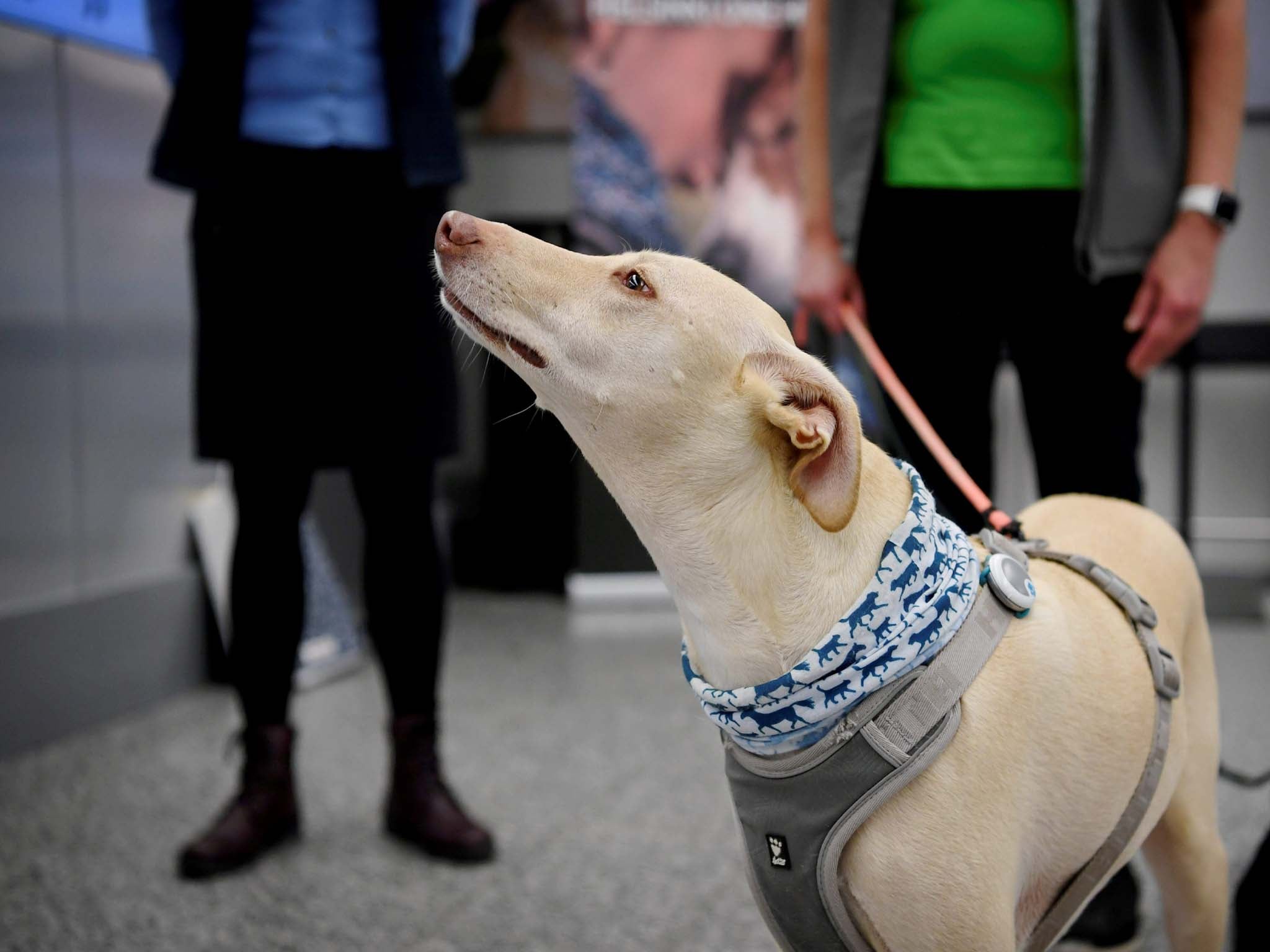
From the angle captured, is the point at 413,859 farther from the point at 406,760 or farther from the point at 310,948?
the point at 310,948

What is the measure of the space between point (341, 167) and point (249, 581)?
641 mm

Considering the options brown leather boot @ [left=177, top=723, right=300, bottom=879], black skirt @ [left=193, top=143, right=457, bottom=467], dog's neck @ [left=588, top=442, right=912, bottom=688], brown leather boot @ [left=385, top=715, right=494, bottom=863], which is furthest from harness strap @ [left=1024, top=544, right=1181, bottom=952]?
brown leather boot @ [left=177, top=723, right=300, bottom=879]

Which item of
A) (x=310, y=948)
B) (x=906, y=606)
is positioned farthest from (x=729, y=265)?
(x=906, y=606)

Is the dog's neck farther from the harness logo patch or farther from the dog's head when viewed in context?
the harness logo patch

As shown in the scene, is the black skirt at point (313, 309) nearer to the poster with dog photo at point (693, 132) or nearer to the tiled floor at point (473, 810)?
the tiled floor at point (473, 810)

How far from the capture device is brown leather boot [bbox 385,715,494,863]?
64.9 inches

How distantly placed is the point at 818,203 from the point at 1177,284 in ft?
1.46

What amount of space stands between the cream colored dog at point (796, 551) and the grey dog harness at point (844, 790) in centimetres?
2

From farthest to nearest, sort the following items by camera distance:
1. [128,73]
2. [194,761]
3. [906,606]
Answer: [128,73] → [194,761] → [906,606]

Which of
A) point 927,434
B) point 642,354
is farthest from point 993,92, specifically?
point 642,354

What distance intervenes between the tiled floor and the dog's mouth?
0.85 metres

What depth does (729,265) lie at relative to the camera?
3600 mm

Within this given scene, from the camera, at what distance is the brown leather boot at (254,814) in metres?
1.59

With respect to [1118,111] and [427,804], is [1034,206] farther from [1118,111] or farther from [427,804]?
[427,804]
